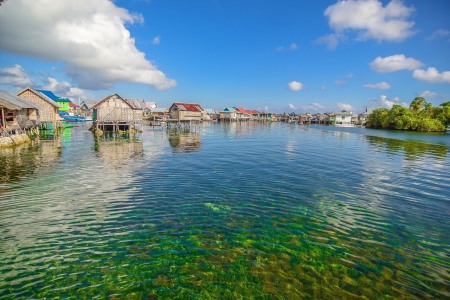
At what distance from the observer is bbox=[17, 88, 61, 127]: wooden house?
160 ft

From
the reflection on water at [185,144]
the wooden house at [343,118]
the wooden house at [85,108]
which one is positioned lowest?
the reflection on water at [185,144]

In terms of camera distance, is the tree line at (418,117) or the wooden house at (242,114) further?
the wooden house at (242,114)

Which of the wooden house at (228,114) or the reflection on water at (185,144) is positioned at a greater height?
the wooden house at (228,114)

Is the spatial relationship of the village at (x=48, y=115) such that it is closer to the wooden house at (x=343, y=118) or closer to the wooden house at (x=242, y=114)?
the wooden house at (x=242, y=114)

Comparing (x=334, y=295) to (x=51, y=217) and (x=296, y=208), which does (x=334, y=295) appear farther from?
(x=51, y=217)

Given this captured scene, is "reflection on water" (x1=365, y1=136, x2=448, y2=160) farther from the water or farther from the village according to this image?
the village

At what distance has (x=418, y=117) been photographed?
295 ft

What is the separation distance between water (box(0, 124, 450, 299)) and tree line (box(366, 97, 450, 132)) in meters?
87.9

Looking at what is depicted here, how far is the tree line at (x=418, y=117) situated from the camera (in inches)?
3339

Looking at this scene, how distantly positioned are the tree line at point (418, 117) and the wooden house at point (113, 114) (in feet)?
308

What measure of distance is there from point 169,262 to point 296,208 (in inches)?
276

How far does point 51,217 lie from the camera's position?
10578 mm

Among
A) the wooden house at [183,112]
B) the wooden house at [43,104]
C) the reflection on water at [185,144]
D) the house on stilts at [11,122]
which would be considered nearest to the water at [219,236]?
the reflection on water at [185,144]

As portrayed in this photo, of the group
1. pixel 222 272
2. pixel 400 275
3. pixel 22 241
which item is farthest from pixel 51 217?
pixel 400 275
